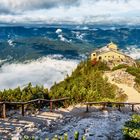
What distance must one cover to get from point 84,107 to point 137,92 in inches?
1253

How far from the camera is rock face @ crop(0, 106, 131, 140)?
2733 centimetres

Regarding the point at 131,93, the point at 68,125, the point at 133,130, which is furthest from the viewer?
the point at 131,93

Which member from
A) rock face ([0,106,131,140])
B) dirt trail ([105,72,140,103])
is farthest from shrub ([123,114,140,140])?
dirt trail ([105,72,140,103])

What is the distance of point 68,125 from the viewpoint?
30500 millimetres

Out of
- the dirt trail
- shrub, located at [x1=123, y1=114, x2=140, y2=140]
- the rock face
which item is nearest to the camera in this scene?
shrub, located at [x1=123, y1=114, x2=140, y2=140]

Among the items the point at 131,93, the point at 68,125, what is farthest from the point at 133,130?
the point at 131,93

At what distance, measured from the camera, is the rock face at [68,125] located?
1076 inches

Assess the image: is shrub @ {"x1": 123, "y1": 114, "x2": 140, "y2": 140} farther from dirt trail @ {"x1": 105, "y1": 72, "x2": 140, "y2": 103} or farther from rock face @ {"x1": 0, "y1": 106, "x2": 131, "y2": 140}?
dirt trail @ {"x1": 105, "y1": 72, "x2": 140, "y2": 103}

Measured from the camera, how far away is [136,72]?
78188 millimetres

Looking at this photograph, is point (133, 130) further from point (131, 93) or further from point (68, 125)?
point (131, 93)

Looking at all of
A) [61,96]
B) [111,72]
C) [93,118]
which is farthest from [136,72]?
[93,118]

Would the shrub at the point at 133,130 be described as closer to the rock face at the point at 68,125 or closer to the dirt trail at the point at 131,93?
the rock face at the point at 68,125

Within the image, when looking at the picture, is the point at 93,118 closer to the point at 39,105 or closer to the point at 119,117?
the point at 119,117

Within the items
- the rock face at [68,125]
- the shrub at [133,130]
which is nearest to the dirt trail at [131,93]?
the rock face at [68,125]
